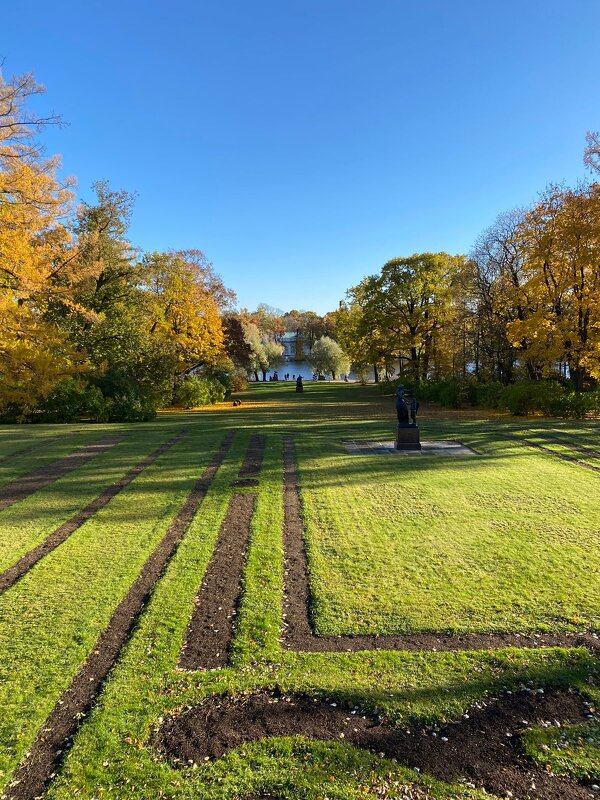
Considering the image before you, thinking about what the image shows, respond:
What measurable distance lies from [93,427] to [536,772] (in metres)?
14.6

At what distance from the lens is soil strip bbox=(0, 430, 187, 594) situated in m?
4.75

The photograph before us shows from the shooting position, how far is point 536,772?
2475mm

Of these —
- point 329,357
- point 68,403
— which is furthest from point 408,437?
point 329,357

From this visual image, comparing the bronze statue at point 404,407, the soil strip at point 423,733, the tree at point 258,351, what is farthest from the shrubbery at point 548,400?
the tree at point 258,351

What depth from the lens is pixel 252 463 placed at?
9531 millimetres

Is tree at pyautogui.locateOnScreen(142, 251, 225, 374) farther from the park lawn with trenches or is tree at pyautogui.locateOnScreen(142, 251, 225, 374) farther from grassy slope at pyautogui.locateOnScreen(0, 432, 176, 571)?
the park lawn with trenches

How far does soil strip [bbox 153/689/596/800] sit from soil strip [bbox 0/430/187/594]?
2.84 m

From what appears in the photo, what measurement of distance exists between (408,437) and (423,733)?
8339 mm

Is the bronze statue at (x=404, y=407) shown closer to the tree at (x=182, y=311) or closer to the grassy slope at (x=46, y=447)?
the grassy slope at (x=46, y=447)

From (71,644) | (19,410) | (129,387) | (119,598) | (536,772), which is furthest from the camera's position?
(129,387)

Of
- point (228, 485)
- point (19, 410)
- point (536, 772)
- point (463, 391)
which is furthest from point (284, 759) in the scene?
point (463, 391)

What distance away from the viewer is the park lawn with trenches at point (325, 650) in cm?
251

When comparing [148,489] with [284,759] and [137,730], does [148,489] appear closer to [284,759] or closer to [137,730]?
[137,730]

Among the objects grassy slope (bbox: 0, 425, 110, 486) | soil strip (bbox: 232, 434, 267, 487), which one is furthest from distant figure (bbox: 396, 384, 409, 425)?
grassy slope (bbox: 0, 425, 110, 486)
